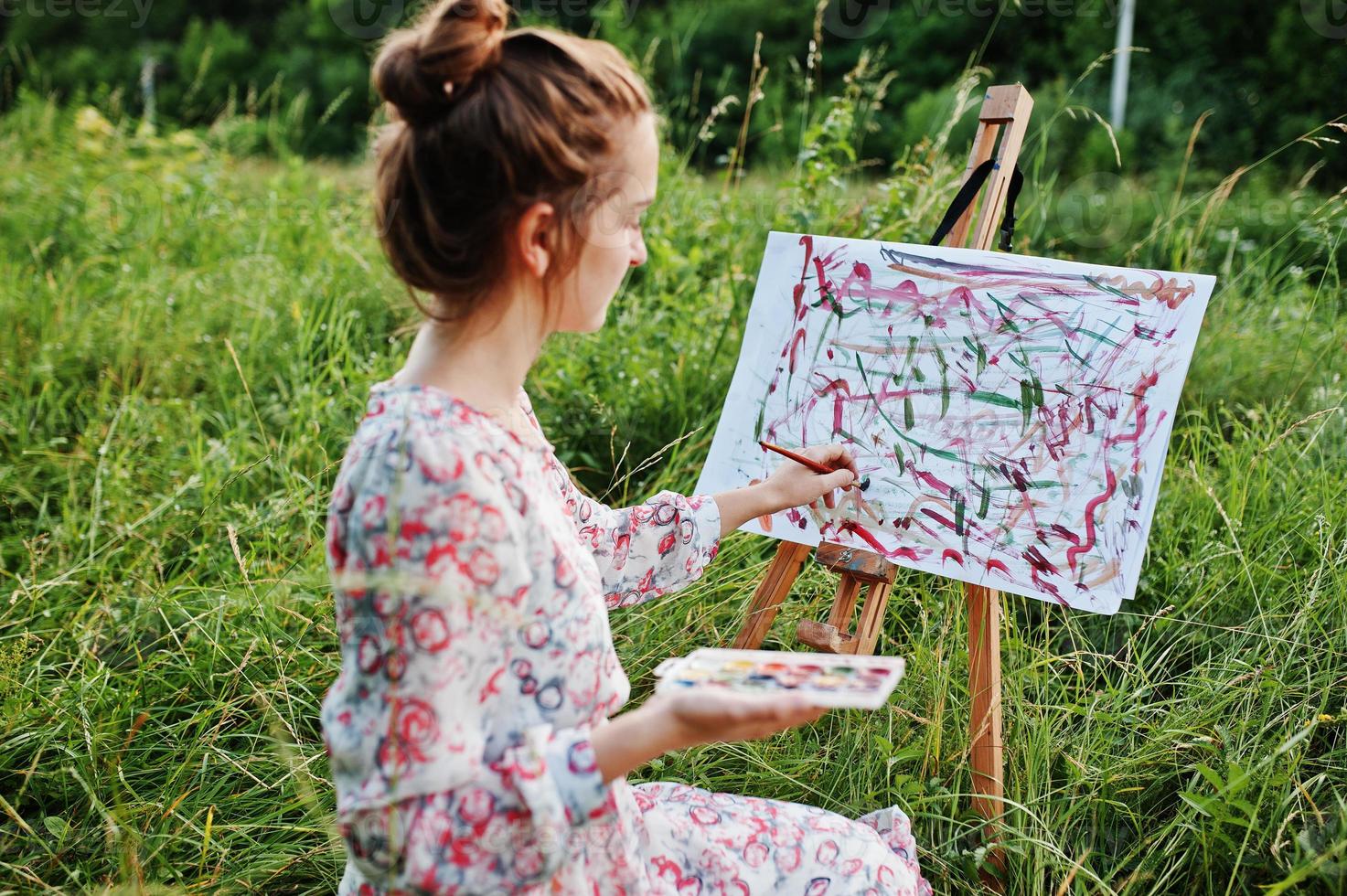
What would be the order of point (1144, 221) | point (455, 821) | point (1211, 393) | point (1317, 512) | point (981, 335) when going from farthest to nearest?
point (1144, 221)
point (1211, 393)
point (1317, 512)
point (981, 335)
point (455, 821)

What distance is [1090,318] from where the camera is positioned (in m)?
1.68

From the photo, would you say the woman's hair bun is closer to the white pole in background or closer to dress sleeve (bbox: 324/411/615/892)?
dress sleeve (bbox: 324/411/615/892)

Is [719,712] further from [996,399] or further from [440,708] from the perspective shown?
[996,399]

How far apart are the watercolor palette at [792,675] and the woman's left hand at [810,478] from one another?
0.49 metres

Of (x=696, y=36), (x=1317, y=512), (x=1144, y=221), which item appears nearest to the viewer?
(x=1317, y=512)

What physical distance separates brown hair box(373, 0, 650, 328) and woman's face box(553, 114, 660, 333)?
0.06 feet

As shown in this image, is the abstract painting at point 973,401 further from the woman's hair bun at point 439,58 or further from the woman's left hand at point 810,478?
the woman's hair bun at point 439,58

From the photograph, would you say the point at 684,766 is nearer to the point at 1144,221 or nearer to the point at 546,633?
the point at 546,633

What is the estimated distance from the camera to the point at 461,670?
1018 mm

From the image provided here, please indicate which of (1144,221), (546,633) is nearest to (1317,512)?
(546,633)

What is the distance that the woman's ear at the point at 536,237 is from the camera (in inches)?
43.1

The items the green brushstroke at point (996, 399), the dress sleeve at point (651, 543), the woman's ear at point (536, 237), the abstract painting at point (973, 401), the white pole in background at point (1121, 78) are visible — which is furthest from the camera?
the white pole in background at point (1121, 78)

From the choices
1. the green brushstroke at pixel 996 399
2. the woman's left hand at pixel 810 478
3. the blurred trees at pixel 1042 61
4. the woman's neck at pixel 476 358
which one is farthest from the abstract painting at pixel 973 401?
the blurred trees at pixel 1042 61

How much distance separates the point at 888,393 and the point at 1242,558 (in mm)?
767
